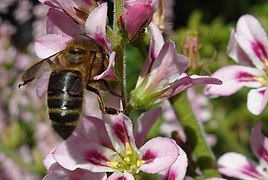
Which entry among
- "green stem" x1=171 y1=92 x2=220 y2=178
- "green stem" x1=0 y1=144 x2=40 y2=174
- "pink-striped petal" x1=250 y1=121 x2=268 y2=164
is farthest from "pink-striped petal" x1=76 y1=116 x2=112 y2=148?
"green stem" x1=0 y1=144 x2=40 y2=174

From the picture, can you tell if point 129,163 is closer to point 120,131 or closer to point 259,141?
point 120,131

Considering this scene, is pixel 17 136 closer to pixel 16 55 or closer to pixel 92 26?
pixel 16 55

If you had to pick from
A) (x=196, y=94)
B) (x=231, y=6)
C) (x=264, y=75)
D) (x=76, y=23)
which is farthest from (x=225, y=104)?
(x=76, y=23)

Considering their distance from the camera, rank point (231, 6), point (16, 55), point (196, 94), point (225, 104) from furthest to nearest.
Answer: point (231, 6) < point (225, 104) < point (196, 94) < point (16, 55)

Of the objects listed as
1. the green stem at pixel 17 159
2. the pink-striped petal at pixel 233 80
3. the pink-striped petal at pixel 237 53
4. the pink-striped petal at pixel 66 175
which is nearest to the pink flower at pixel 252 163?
the pink-striped petal at pixel 233 80

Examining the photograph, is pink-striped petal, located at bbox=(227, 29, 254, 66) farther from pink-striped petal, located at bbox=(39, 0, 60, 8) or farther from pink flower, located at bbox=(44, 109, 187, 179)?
pink-striped petal, located at bbox=(39, 0, 60, 8)

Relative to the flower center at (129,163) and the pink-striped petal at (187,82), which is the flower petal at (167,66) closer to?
the pink-striped petal at (187,82)

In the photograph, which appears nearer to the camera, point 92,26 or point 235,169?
point 92,26
